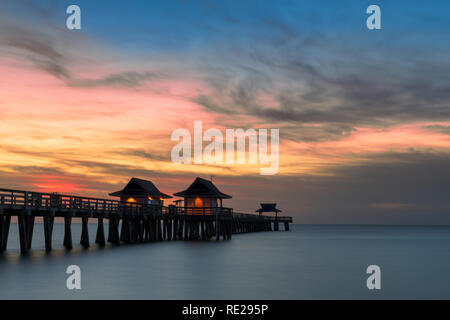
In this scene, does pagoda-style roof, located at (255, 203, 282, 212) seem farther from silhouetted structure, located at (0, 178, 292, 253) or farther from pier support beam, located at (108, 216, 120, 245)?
pier support beam, located at (108, 216, 120, 245)

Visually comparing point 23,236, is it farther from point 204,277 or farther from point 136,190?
point 136,190

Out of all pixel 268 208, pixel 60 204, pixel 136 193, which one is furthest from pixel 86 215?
pixel 268 208

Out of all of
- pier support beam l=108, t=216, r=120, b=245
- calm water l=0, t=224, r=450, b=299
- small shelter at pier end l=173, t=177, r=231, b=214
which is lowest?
calm water l=0, t=224, r=450, b=299

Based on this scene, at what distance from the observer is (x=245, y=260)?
36.5 meters

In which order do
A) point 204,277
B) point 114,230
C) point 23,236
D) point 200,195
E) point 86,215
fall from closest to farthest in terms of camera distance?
point 204,277 < point 23,236 < point 86,215 < point 114,230 < point 200,195

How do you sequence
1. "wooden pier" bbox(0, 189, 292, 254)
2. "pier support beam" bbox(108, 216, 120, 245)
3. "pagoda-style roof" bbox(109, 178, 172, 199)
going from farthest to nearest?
"pagoda-style roof" bbox(109, 178, 172, 199)
"pier support beam" bbox(108, 216, 120, 245)
"wooden pier" bbox(0, 189, 292, 254)

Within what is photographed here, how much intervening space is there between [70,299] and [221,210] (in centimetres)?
3732

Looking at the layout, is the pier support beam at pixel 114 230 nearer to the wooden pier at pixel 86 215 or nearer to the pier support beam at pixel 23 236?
the wooden pier at pixel 86 215

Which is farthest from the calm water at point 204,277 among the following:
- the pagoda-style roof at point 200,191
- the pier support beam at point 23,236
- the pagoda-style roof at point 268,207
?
the pagoda-style roof at point 268,207

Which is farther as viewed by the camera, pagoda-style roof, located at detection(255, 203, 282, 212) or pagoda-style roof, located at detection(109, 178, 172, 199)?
pagoda-style roof, located at detection(255, 203, 282, 212)

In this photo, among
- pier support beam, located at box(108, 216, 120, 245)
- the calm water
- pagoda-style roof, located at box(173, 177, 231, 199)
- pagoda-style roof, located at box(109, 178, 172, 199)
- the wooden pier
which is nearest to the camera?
the calm water

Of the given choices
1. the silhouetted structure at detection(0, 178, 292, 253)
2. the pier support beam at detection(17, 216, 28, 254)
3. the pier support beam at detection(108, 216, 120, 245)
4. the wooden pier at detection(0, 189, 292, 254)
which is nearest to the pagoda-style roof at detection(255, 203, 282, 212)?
the silhouetted structure at detection(0, 178, 292, 253)
